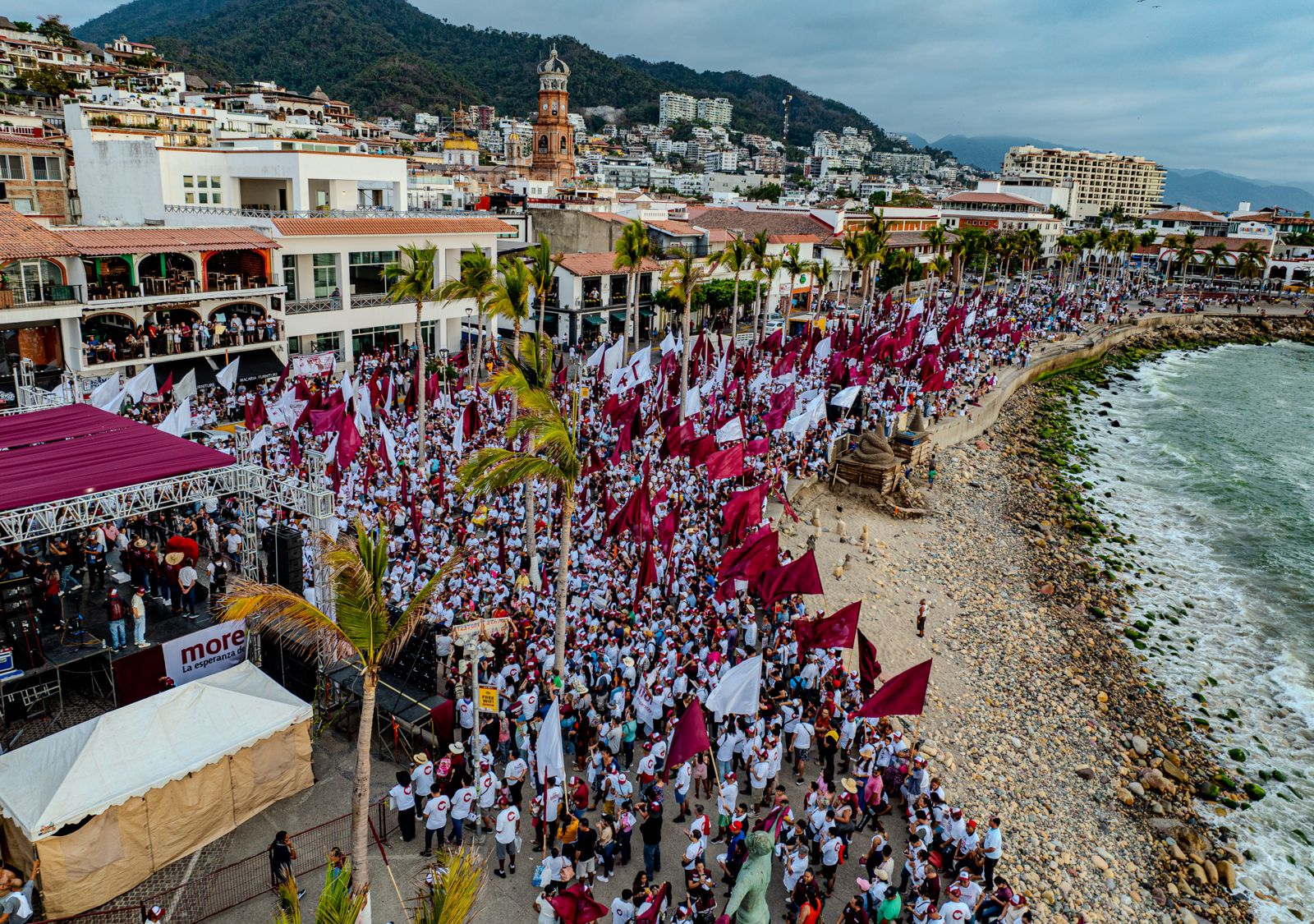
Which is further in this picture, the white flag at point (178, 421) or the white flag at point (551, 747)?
the white flag at point (178, 421)

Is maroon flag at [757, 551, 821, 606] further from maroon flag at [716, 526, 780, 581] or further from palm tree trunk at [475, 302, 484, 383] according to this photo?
palm tree trunk at [475, 302, 484, 383]

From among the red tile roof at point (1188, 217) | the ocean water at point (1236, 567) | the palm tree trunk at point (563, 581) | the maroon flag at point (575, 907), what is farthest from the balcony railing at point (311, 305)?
the red tile roof at point (1188, 217)

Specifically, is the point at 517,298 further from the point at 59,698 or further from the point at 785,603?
the point at 59,698

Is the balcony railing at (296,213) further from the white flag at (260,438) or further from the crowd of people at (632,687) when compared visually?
the white flag at (260,438)

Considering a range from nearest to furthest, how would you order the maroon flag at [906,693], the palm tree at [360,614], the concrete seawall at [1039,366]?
the palm tree at [360,614], the maroon flag at [906,693], the concrete seawall at [1039,366]

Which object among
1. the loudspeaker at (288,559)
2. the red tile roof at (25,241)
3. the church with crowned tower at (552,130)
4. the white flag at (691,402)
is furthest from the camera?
the church with crowned tower at (552,130)

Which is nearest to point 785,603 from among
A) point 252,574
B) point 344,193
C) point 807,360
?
point 252,574
